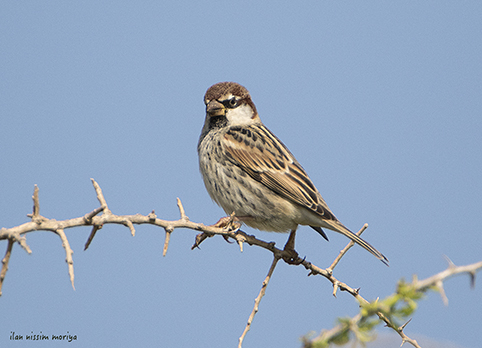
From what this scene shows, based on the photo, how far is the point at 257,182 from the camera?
5172 millimetres

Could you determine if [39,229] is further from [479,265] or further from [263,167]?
[263,167]

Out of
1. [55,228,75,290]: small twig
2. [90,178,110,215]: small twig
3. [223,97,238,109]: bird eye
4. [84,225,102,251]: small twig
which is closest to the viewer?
[55,228,75,290]: small twig

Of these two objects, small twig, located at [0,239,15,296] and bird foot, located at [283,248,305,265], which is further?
bird foot, located at [283,248,305,265]

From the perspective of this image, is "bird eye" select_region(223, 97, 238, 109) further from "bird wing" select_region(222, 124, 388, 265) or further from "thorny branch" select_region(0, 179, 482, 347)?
"thorny branch" select_region(0, 179, 482, 347)

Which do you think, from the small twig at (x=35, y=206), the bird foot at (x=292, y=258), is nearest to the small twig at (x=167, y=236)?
the small twig at (x=35, y=206)

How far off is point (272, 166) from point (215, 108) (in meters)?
0.93

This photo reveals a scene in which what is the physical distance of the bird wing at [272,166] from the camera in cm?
509

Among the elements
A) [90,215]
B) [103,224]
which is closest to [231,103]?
[103,224]

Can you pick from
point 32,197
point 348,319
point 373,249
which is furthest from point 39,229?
point 373,249

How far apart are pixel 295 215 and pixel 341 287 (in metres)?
1.38

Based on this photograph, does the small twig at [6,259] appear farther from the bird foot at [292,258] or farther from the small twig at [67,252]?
the bird foot at [292,258]

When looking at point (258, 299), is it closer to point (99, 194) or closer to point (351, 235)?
point (99, 194)

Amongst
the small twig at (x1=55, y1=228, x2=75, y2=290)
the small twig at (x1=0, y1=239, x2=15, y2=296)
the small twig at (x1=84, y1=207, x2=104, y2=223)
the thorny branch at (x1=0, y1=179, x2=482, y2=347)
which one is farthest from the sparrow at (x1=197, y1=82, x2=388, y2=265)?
the small twig at (x1=0, y1=239, x2=15, y2=296)

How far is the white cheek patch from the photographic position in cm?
589
